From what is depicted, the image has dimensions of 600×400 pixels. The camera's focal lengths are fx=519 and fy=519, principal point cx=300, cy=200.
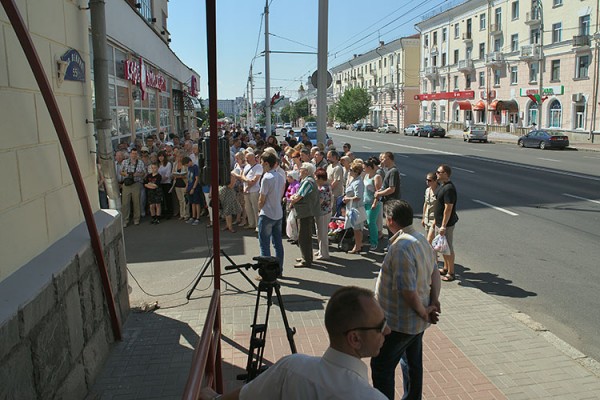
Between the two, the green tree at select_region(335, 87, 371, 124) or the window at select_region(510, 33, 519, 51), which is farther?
the green tree at select_region(335, 87, 371, 124)

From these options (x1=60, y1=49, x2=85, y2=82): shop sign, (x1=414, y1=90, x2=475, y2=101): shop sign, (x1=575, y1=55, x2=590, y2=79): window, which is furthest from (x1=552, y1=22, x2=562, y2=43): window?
(x1=60, y1=49, x2=85, y2=82): shop sign

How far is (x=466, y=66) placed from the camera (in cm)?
6116

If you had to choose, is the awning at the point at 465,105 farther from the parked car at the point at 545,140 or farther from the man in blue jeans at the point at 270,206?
the man in blue jeans at the point at 270,206

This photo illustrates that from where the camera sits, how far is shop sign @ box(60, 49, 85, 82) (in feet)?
17.1

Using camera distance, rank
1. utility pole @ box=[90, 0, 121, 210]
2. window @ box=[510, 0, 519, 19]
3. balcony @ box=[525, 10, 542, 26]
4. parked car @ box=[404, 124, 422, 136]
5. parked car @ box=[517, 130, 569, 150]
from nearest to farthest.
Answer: utility pole @ box=[90, 0, 121, 210]
parked car @ box=[517, 130, 569, 150]
balcony @ box=[525, 10, 542, 26]
window @ box=[510, 0, 519, 19]
parked car @ box=[404, 124, 422, 136]

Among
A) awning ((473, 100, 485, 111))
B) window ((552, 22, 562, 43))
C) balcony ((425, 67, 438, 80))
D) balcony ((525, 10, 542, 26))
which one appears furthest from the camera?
balcony ((425, 67, 438, 80))

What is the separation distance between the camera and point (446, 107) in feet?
225

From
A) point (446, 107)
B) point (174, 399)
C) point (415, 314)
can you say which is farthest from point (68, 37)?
point (446, 107)

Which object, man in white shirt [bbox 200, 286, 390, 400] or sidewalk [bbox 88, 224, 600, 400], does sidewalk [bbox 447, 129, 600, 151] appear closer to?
sidewalk [bbox 88, 224, 600, 400]

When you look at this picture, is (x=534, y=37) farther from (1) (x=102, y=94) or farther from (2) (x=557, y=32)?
(1) (x=102, y=94)

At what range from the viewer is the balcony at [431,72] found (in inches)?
2771

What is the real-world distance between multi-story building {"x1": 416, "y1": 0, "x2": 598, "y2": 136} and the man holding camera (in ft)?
128

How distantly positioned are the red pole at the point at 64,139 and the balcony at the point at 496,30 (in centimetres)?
5710

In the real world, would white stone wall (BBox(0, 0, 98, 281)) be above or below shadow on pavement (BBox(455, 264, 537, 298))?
above
